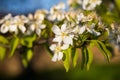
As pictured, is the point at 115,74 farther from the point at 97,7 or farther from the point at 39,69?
the point at 97,7

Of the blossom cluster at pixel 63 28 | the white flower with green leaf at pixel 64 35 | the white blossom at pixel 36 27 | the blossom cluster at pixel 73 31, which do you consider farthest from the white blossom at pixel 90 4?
the white flower with green leaf at pixel 64 35

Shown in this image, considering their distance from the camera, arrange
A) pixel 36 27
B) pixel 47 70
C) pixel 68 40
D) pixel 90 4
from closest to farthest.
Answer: pixel 68 40, pixel 36 27, pixel 90 4, pixel 47 70

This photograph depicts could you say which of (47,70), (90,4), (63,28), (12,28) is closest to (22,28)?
(12,28)

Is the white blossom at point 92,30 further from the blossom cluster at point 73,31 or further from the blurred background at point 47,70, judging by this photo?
the blurred background at point 47,70

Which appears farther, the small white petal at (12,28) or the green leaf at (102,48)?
the small white petal at (12,28)

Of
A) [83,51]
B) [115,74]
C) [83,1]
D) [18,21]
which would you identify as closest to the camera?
[83,51]

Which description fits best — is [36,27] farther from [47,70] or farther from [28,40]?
[47,70]

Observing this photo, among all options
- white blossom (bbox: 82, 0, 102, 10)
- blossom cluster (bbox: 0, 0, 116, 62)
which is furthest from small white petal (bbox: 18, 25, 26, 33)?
white blossom (bbox: 82, 0, 102, 10)

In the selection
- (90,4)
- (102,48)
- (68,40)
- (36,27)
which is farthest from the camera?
(90,4)

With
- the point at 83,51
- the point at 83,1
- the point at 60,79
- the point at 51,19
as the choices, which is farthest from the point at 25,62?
the point at 60,79
